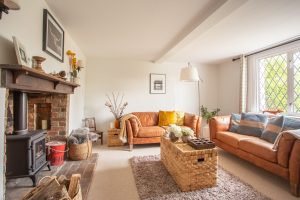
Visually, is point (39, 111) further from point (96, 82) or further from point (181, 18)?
point (181, 18)

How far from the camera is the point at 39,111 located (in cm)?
285

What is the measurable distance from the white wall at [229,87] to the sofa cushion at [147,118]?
2154 mm

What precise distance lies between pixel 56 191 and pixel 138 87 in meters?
3.68

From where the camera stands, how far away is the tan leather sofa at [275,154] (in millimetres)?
1892

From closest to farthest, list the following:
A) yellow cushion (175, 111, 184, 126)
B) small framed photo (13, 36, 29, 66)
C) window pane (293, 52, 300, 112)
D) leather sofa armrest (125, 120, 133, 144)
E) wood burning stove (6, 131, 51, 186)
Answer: small framed photo (13, 36, 29, 66) → wood burning stove (6, 131, 51, 186) → window pane (293, 52, 300, 112) → leather sofa armrest (125, 120, 133, 144) → yellow cushion (175, 111, 184, 126)

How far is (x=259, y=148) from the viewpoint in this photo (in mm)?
2346

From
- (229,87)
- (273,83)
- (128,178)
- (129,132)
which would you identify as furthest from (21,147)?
(229,87)

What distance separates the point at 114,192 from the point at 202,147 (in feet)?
3.82

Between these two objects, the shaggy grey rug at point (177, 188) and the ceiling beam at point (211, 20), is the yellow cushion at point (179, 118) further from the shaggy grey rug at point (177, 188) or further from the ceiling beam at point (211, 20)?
the shaggy grey rug at point (177, 188)

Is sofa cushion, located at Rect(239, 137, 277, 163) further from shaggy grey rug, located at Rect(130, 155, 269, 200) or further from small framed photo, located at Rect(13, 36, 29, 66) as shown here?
small framed photo, located at Rect(13, 36, 29, 66)

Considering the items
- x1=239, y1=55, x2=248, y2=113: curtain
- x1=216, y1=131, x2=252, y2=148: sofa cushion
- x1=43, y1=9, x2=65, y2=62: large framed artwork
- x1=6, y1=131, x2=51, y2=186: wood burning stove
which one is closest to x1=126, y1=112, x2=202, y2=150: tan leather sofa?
x1=216, y1=131, x2=252, y2=148: sofa cushion

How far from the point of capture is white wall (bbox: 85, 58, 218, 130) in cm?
455

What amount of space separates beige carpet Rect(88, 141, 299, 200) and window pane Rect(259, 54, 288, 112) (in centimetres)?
157

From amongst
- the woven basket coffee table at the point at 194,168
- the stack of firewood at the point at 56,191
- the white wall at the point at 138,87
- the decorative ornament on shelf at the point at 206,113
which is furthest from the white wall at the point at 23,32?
the decorative ornament on shelf at the point at 206,113
